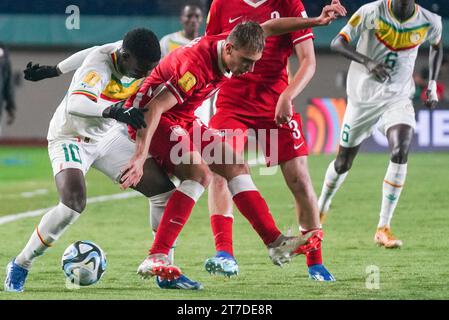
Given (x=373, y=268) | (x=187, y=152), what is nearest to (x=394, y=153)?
(x=373, y=268)

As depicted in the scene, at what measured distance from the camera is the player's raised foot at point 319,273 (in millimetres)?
6629

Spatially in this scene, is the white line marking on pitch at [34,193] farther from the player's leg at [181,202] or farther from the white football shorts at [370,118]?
the player's leg at [181,202]

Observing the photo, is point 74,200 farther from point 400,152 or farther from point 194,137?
point 400,152

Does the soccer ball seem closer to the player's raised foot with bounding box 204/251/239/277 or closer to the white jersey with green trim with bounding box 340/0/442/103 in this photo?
the player's raised foot with bounding box 204/251/239/277

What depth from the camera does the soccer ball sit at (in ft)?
20.5

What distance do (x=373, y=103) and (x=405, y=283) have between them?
3.02 metres

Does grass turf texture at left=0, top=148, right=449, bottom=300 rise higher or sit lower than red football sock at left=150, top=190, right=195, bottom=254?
lower

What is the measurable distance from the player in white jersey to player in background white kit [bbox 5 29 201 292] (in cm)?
282

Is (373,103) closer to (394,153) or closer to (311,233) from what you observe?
(394,153)

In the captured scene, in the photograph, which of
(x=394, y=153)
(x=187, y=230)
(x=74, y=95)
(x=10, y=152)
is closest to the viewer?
(x=74, y=95)

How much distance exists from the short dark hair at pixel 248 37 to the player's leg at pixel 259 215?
0.66 m

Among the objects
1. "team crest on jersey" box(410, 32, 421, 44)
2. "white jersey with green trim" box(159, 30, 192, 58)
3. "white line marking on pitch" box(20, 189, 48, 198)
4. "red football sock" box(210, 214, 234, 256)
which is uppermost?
"team crest on jersey" box(410, 32, 421, 44)

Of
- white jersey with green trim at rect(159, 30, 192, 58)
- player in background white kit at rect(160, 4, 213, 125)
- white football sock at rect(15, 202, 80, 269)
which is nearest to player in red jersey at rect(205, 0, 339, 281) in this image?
white football sock at rect(15, 202, 80, 269)
